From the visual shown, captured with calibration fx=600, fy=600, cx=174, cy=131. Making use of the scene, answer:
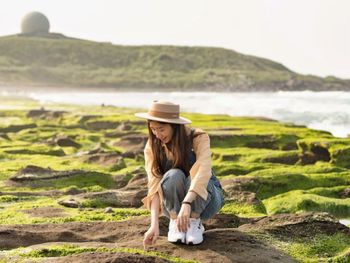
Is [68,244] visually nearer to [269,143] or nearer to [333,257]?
[333,257]

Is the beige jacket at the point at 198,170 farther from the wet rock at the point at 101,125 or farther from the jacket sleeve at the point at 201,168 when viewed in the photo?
the wet rock at the point at 101,125

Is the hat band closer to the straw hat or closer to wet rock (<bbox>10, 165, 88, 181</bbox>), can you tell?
the straw hat

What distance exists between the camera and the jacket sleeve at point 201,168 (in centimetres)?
891

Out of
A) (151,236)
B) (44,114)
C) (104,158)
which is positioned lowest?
(44,114)

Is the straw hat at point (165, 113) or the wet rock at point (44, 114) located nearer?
the straw hat at point (165, 113)

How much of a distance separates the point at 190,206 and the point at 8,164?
1593cm

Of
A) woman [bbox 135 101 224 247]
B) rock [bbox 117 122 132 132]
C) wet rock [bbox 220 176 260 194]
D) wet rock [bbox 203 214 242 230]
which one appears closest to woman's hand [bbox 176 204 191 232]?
woman [bbox 135 101 224 247]

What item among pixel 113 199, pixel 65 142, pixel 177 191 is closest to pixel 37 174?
pixel 113 199

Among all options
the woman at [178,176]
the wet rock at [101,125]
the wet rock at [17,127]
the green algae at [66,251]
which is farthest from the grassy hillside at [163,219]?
the wet rock at [101,125]

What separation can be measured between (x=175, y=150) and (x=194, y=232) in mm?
1291

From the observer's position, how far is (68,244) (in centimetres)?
950

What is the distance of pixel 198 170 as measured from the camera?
9.02 m

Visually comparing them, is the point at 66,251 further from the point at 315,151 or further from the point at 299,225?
the point at 315,151

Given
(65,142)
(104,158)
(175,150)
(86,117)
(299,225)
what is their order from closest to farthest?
(175,150)
(299,225)
(104,158)
(65,142)
(86,117)
